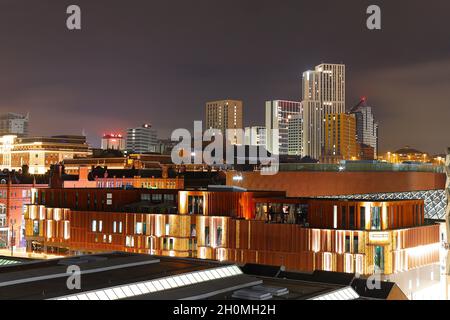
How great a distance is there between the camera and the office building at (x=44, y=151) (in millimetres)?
159750

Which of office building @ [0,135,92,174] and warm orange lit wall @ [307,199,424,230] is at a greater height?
office building @ [0,135,92,174]

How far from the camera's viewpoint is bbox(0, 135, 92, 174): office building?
15975 cm

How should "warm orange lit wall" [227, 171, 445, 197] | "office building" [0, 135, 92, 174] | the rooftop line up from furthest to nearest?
"office building" [0, 135, 92, 174] → "warm orange lit wall" [227, 171, 445, 197] → the rooftop

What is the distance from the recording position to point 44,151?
160m

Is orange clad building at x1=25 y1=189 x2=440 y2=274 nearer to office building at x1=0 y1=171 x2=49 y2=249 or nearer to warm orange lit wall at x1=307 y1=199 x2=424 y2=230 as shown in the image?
warm orange lit wall at x1=307 y1=199 x2=424 y2=230

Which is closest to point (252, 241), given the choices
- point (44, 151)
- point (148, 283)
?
point (148, 283)

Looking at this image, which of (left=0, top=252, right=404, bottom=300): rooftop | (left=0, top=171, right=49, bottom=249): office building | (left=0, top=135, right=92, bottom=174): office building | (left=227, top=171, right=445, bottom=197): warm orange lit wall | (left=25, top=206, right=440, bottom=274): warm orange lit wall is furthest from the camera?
(left=0, top=135, right=92, bottom=174): office building

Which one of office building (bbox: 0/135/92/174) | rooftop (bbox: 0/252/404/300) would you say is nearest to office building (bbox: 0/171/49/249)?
rooftop (bbox: 0/252/404/300)

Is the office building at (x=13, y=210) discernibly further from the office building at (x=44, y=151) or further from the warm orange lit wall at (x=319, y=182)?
the office building at (x=44, y=151)

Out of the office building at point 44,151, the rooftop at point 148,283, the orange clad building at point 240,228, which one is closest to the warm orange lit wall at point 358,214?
the orange clad building at point 240,228
